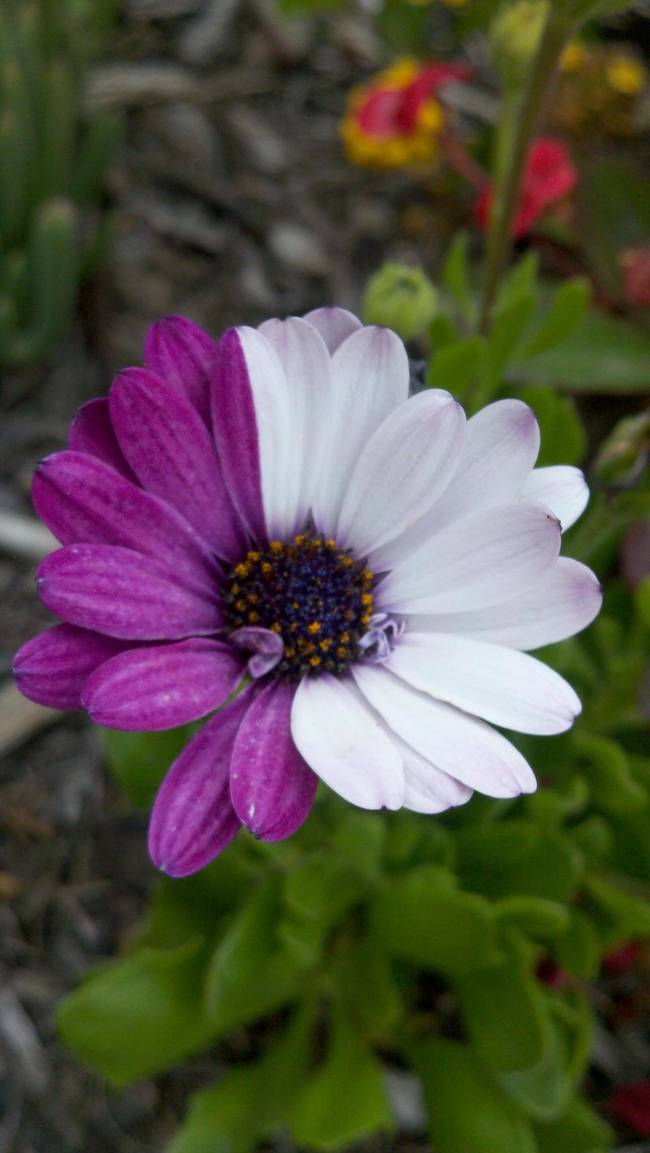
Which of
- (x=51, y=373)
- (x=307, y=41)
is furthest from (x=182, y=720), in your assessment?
(x=307, y=41)

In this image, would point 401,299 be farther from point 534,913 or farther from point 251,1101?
point 251,1101

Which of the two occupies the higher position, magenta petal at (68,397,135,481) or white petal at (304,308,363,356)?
white petal at (304,308,363,356)

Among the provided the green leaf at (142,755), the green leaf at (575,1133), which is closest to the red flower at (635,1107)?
the green leaf at (575,1133)

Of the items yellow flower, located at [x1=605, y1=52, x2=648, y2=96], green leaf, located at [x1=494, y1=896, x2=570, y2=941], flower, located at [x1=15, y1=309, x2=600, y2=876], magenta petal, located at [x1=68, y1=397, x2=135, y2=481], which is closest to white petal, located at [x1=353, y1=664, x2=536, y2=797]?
flower, located at [x1=15, y1=309, x2=600, y2=876]

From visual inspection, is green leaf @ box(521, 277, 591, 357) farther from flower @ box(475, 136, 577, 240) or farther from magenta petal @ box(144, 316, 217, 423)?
magenta petal @ box(144, 316, 217, 423)

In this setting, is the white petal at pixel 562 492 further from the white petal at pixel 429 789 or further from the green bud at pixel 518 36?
the green bud at pixel 518 36

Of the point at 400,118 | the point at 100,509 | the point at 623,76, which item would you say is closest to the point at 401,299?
the point at 100,509

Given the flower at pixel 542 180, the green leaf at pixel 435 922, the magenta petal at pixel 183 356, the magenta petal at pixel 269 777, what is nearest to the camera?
the magenta petal at pixel 269 777
